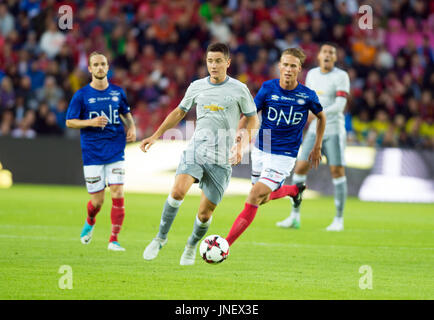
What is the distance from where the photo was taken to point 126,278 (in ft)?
21.7

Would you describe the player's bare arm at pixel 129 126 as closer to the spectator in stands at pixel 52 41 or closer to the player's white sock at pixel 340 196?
the player's white sock at pixel 340 196

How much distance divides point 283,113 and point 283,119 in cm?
7

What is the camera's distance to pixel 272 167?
8531mm

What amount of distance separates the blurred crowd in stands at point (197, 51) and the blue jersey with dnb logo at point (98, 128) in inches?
332

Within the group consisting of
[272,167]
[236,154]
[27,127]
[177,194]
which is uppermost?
[236,154]

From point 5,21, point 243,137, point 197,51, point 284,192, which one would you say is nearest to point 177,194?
point 243,137

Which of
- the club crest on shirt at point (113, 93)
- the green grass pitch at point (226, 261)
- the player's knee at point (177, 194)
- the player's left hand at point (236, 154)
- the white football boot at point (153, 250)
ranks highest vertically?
the club crest on shirt at point (113, 93)

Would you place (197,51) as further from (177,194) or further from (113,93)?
(177,194)

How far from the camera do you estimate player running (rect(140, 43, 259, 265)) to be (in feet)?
23.9

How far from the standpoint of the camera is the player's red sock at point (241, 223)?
776 cm

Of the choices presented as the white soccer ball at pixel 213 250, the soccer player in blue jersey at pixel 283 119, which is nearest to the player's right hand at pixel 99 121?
the soccer player in blue jersey at pixel 283 119

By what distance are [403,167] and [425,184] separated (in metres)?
0.59

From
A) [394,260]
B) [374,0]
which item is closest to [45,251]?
[394,260]
